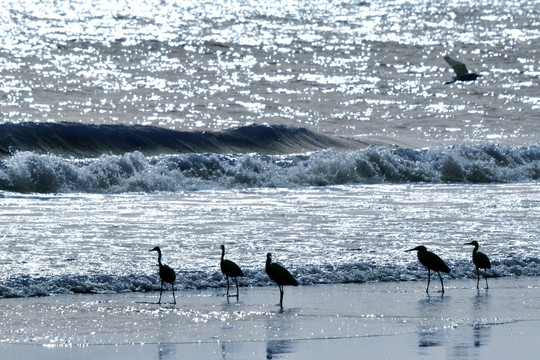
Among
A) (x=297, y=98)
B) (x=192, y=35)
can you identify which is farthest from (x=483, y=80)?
(x=192, y=35)

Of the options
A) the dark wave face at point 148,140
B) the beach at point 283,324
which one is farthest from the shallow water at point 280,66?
the beach at point 283,324

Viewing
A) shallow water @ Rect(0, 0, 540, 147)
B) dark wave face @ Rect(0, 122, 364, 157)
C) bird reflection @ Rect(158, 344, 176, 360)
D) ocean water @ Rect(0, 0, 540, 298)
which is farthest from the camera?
shallow water @ Rect(0, 0, 540, 147)

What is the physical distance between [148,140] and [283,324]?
1656cm

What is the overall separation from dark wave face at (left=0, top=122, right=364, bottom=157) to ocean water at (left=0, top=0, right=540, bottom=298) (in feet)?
0.19

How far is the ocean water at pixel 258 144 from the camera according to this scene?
39.6ft

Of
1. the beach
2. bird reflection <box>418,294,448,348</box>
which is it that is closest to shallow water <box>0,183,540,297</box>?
the beach

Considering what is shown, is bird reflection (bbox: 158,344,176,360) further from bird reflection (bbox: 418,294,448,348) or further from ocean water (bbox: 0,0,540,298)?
ocean water (bbox: 0,0,540,298)

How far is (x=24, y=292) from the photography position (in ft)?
32.1

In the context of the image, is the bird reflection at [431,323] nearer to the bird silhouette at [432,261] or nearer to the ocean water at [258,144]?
the bird silhouette at [432,261]

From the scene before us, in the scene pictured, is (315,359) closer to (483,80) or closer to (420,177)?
(420,177)

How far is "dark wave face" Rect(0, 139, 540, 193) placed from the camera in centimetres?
1959

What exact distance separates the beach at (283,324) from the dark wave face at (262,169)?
964cm

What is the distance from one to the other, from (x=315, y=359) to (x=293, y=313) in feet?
5.58

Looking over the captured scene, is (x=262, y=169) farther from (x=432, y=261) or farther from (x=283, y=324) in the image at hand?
(x=283, y=324)
